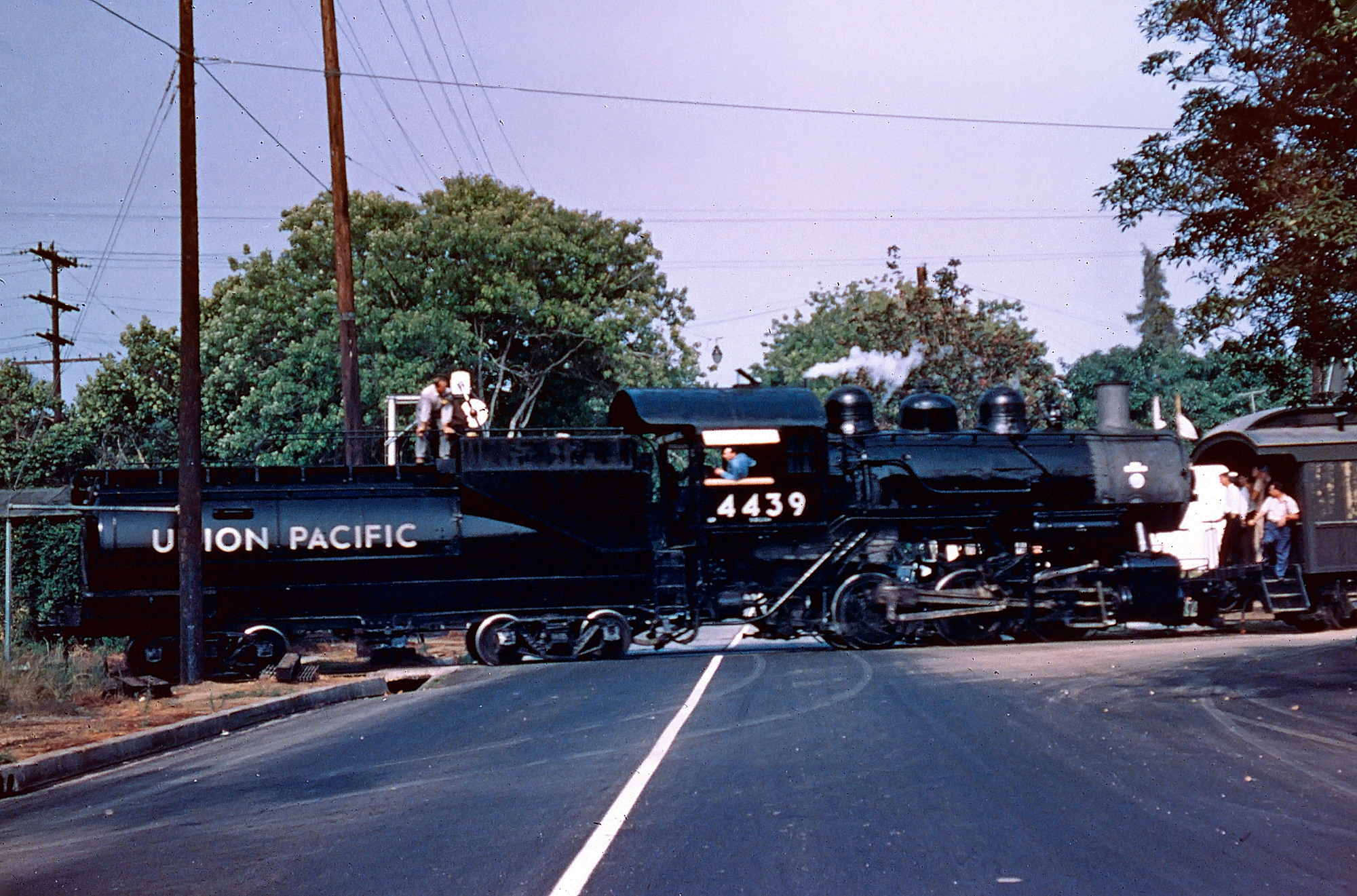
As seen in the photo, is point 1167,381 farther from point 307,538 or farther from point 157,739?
point 157,739

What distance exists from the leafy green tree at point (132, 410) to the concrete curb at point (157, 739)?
2518cm

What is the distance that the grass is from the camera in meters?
13.5

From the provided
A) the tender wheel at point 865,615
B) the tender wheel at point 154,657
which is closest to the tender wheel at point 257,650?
the tender wheel at point 154,657

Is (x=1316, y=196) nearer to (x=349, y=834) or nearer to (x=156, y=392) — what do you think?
(x=349, y=834)

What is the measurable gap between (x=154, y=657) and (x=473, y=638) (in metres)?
4.06

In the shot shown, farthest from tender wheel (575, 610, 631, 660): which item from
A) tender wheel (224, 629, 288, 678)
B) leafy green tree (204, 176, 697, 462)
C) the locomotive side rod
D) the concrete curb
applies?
leafy green tree (204, 176, 697, 462)

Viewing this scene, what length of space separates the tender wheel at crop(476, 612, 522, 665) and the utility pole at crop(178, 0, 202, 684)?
11.3 ft

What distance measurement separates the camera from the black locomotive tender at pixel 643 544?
17.3m

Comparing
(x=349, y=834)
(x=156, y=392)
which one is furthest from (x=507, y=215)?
(x=349, y=834)

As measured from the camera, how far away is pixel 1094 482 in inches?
754

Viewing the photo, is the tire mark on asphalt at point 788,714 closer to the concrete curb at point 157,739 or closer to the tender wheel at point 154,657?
the concrete curb at point 157,739

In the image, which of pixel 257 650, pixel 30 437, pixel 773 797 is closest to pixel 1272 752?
pixel 773 797

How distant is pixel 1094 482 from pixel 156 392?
28596 mm

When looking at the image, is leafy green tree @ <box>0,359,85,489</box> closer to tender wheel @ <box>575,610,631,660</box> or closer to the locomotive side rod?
tender wheel @ <box>575,610,631,660</box>
